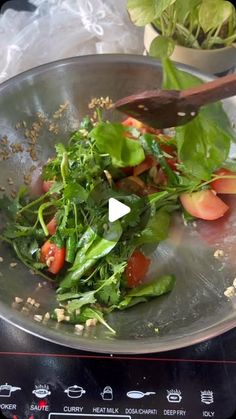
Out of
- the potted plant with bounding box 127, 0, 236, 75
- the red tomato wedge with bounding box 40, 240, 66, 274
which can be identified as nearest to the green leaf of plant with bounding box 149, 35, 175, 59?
the potted plant with bounding box 127, 0, 236, 75

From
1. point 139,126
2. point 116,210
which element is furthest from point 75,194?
point 139,126

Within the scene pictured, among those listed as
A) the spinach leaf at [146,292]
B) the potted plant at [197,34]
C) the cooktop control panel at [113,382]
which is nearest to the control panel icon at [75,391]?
the cooktop control panel at [113,382]

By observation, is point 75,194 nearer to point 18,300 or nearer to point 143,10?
point 18,300

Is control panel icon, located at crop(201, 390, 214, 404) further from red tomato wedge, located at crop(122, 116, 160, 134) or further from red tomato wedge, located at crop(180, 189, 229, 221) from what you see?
red tomato wedge, located at crop(122, 116, 160, 134)

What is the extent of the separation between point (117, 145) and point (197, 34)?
0.31 meters

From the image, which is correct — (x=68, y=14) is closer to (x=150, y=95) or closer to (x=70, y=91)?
(x=70, y=91)

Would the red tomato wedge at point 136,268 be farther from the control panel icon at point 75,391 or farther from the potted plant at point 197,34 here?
the potted plant at point 197,34

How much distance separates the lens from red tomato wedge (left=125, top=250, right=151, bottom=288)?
0.72 metres

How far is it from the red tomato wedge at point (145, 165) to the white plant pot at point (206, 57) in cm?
20

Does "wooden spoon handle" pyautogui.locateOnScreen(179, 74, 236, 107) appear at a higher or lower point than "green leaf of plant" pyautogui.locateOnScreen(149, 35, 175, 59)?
higher

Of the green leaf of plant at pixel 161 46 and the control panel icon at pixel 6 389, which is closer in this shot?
the control panel icon at pixel 6 389

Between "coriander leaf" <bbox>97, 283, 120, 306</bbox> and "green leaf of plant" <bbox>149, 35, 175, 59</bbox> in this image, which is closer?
"coriander leaf" <bbox>97, 283, 120, 306</bbox>

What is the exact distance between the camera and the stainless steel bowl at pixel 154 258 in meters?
0.63

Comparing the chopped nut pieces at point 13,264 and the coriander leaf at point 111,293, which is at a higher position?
the chopped nut pieces at point 13,264
